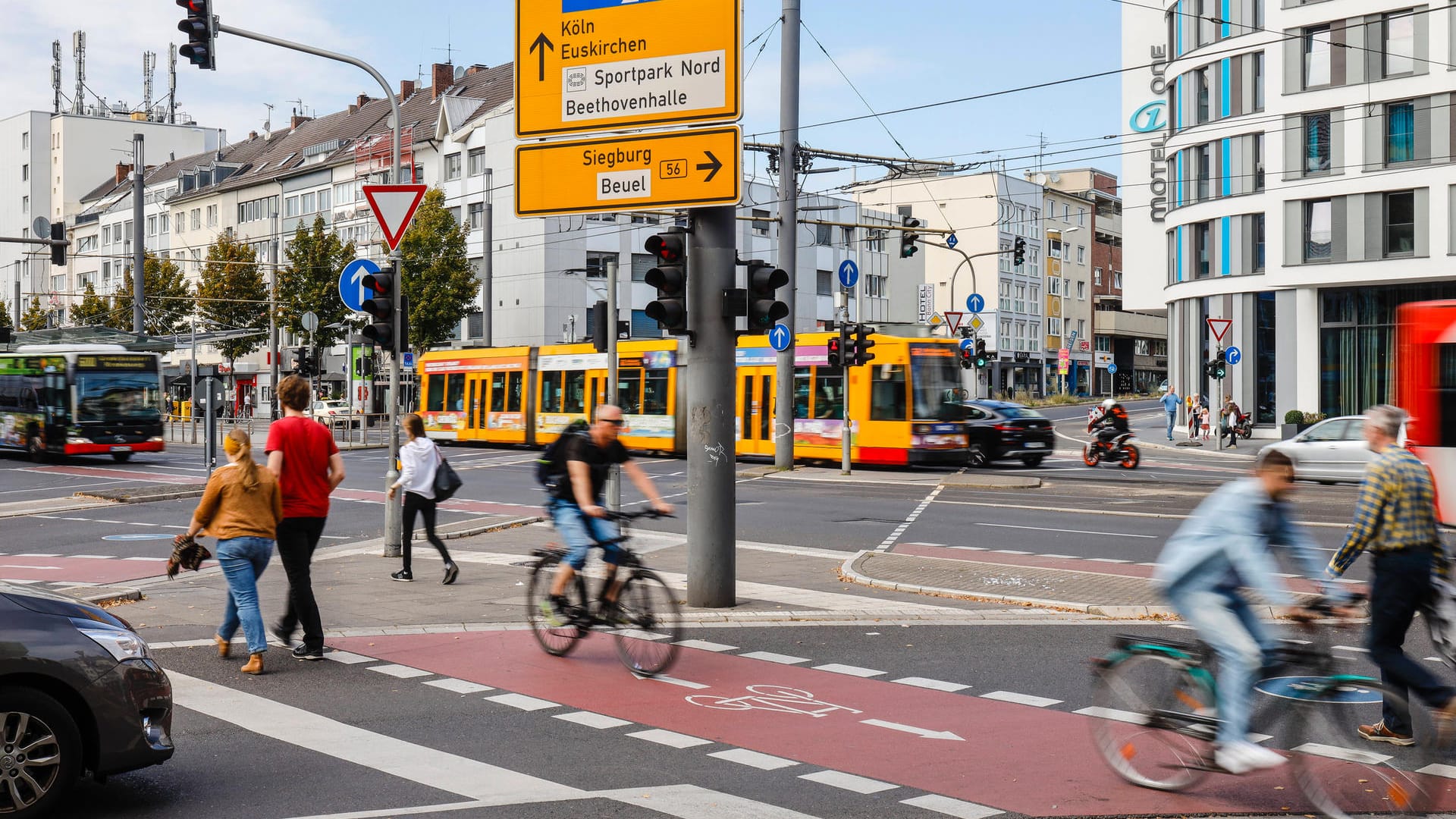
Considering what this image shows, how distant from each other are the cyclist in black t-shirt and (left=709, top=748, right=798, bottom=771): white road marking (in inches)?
94.3

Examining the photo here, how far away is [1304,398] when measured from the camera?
1793 inches

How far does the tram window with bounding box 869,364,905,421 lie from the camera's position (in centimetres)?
3086

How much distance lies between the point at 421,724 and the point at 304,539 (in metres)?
2.32

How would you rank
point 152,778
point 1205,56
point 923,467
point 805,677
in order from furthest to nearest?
point 1205,56
point 923,467
point 805,677
point 152,778

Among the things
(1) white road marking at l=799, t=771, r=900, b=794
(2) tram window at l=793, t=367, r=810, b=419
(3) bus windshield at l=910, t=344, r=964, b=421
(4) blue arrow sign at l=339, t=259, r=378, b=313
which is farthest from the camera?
(2) tram window at l=793, t=367, r=810, b=419

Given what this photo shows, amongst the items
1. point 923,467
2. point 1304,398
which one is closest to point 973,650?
point 923,467

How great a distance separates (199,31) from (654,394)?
19721 mm

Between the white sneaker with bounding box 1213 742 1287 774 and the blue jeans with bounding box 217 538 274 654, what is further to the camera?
the blue jeans with bounding box 217 538 274 654

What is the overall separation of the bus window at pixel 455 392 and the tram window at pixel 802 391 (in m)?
14.2

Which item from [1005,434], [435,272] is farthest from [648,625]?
[435,272]

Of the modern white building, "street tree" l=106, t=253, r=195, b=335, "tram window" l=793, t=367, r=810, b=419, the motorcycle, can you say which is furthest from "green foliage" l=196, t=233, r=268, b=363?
the motorcycle

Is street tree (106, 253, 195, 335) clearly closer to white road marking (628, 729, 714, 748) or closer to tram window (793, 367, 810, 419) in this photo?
tram window (793, 367, 810, 419)

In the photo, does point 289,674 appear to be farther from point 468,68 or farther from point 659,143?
point 468,68

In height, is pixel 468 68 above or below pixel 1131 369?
above
